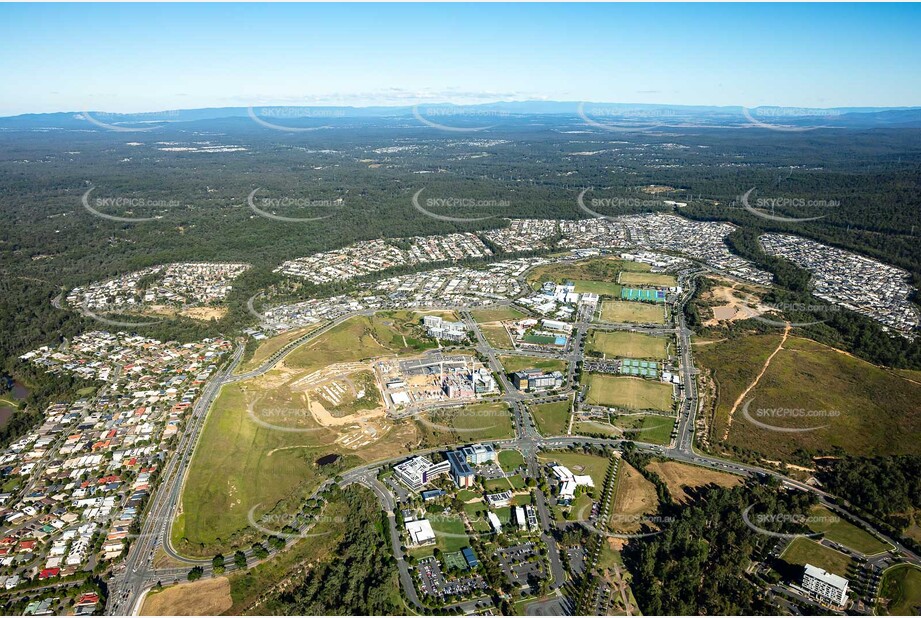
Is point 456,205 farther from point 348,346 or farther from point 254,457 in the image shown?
point 254,457

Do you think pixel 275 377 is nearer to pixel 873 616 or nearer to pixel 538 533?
pixel 538 533

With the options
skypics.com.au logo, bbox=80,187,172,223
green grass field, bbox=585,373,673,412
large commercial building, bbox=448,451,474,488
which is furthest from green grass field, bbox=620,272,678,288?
skypics.com.au logo, bbox=80,187,172,223

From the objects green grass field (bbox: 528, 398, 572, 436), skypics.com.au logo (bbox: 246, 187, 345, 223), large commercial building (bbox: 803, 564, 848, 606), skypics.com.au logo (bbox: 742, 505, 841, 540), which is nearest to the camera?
large commercial building (bbox: 803, 564, 848, 606)

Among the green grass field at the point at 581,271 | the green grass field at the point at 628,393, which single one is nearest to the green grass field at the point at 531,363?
the green grass field at the point at 628,393

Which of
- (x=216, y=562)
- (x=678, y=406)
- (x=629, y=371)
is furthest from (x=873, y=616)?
(x=216, y=562)

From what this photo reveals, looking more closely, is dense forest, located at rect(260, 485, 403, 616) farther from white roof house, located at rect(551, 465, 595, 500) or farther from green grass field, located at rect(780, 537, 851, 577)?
green grass field, located at rect(780, 537, 851, 577)

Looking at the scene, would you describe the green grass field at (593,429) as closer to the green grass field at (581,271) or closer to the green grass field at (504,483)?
the green grass field at (504,483)
